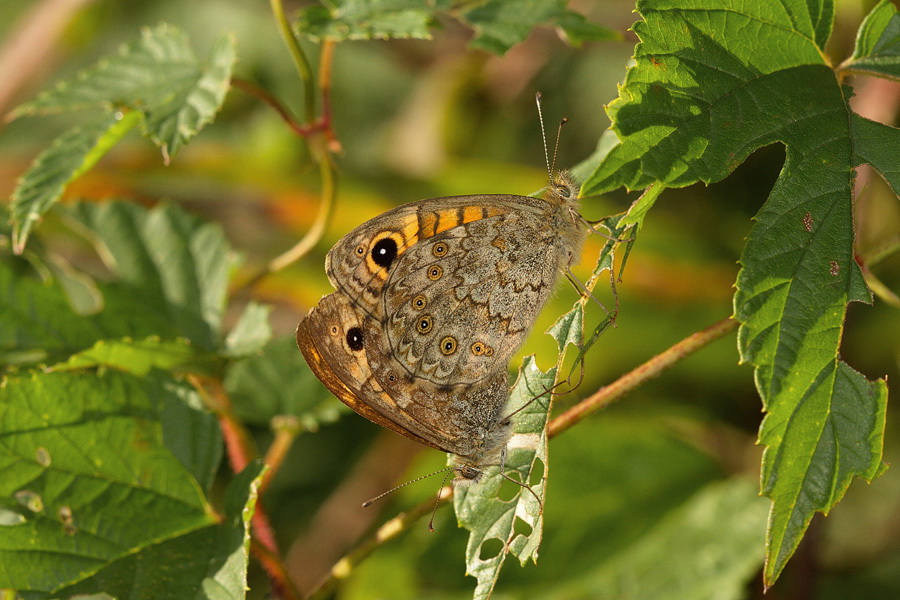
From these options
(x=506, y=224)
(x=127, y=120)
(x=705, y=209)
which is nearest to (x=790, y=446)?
(x=506, y=224)

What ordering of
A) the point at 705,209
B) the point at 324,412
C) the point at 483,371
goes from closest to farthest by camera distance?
the point at 483,371
the point at 324,412
the point at 705,209

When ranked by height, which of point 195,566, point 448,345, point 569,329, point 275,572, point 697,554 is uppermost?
point 569,329

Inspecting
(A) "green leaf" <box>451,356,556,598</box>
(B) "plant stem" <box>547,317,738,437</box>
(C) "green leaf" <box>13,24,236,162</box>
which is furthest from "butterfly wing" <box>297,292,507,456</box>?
(C) "green leaf" <box>13,24,236,162</box>

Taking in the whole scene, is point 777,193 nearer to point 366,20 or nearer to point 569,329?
point 569,329

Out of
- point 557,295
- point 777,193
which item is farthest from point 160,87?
point 777,193

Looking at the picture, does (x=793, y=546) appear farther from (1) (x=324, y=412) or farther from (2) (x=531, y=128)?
(2) (x=531, y=128)
